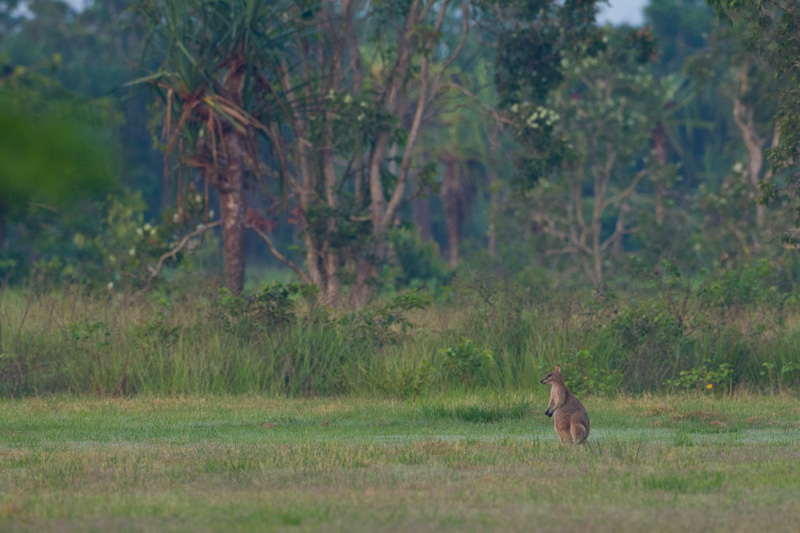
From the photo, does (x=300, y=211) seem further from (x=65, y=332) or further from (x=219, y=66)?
(x=65, y=332)

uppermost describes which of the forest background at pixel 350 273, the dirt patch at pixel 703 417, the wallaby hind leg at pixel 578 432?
the forest background at pixel 350 273

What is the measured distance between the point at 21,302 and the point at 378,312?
5307 millimetres

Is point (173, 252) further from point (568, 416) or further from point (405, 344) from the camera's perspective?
point (568, 416)

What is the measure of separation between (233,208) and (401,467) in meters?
9.68

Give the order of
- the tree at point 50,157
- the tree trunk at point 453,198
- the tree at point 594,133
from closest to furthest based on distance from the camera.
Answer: the tree at point 50,157
the tree at point 594,133
the tree trunk at point 453,198

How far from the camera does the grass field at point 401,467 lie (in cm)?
598

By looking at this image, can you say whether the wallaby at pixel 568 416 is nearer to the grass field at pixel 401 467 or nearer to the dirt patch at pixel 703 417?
the grass field at pixel 401 467

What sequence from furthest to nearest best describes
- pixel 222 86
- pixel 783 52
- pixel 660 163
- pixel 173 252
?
pixel 660 163, pixel 173 252, pixel 222 86, pixel 783 52

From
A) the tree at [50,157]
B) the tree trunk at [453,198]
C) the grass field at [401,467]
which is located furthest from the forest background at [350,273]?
the tree trunk at [453,198]

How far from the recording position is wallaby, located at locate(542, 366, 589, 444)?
852 centimetres

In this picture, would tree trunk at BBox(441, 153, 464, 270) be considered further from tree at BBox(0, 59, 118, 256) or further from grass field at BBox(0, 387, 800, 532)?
tree at BBox(0, 59, 118, 256)

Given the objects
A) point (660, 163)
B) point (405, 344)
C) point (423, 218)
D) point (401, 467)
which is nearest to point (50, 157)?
point (401, 467)

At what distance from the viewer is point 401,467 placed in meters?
7.75

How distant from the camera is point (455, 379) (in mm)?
13297
